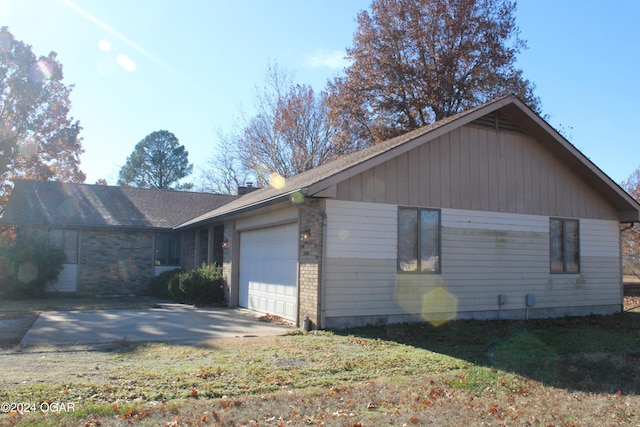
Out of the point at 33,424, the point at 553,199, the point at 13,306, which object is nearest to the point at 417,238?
the point at 553,199

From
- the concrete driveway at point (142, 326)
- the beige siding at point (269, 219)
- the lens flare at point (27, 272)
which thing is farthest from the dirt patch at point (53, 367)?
the lens flare at point (27, 272)

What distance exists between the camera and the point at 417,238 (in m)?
11.9

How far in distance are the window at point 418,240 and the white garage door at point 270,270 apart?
2.30 metres

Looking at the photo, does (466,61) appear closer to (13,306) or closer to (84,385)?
(13,306)

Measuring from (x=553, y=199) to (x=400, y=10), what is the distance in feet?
51.3

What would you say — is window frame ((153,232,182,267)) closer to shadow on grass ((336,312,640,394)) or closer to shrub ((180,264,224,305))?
shrub ((180,264,224,305))

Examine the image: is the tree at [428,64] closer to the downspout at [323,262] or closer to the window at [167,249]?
the window at [167,249]

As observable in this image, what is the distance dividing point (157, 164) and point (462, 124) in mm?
43261

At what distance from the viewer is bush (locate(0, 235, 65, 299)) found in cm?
1814

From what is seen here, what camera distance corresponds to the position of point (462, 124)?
40.7ft

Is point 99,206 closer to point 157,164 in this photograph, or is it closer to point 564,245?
point 564,245

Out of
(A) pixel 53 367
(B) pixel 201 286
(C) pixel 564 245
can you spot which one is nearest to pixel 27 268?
(B) pixel 201 286

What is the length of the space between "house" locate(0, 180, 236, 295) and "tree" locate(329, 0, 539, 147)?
10.7 meters

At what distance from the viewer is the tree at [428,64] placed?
83.9ft
